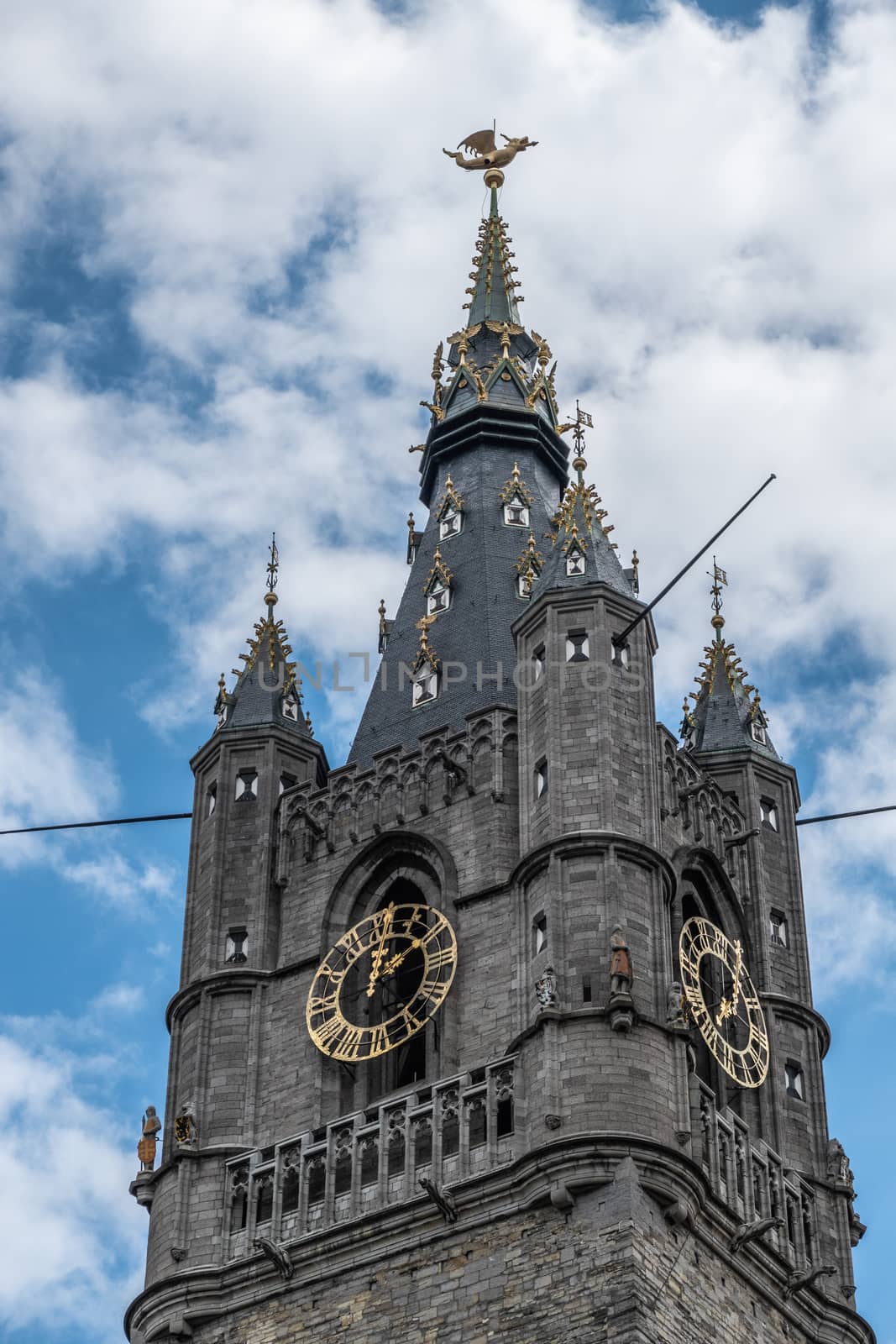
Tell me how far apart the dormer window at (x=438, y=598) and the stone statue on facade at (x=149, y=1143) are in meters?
11.6

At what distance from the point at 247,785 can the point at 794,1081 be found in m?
10.6

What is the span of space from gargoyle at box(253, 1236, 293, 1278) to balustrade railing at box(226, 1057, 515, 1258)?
52cm

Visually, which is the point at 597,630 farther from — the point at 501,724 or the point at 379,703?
the point at 379,703

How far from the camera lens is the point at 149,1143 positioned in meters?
51.9

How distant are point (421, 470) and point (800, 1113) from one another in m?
16.8

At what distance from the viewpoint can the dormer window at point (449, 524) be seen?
200ft

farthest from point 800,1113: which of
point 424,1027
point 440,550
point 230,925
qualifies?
point 440,550

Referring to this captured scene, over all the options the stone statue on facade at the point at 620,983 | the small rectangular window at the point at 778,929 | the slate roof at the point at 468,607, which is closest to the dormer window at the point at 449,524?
the slate roof at the point at 468,607

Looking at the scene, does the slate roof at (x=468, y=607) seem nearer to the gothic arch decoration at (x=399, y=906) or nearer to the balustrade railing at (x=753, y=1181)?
the gothic arch decoration at (x=399, y=906)

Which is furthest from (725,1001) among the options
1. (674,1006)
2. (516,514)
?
(516,514)

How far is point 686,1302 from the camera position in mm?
46188

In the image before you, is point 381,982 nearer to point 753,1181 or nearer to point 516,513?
point 753,1181

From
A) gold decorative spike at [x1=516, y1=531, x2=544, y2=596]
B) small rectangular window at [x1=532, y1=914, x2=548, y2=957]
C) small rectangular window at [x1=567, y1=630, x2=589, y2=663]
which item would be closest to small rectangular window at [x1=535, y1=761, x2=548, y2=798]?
small rectangular window at [x1=567, y1=630, x2=589, y2=663]

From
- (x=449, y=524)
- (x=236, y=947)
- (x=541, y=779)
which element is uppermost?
(x=449, y=524)
